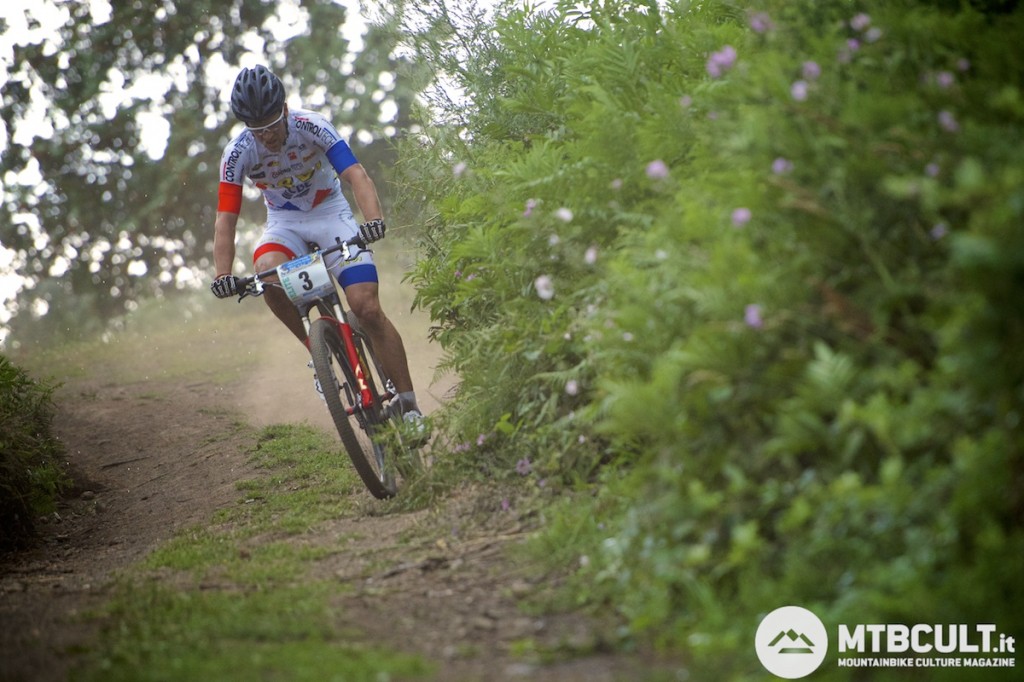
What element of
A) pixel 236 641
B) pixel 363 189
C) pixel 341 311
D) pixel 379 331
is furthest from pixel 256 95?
pixel 236 641

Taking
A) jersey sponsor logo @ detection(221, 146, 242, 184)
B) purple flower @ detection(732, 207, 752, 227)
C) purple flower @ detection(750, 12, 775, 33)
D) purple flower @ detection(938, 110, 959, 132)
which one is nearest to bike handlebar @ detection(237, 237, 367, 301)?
jersey sponsor logo @ detection(221, 146, 242, 184)

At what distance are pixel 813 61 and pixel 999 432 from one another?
1.79m

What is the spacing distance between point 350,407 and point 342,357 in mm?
390

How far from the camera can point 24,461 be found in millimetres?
7824

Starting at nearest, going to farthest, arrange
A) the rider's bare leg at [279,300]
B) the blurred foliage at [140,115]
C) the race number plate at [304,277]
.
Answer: the race number plate at [304,277], the rider's bare leg at [279,300], the blurred foliage at [140,115]

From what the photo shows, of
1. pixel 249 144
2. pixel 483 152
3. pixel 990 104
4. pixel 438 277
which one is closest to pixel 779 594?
pixel 990 104

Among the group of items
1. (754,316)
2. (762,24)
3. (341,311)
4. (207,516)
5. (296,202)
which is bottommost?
(207,516)

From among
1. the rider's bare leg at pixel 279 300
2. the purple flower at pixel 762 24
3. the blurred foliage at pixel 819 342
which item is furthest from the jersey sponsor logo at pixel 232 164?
the purple flower at pixel 762 24

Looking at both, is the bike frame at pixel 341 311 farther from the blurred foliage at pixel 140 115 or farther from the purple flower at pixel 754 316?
the blurred foliage at pixel 140 115

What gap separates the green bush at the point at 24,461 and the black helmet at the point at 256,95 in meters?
2.99

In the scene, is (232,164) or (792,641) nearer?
(792,641)

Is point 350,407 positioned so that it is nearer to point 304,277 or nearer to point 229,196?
point 304,277

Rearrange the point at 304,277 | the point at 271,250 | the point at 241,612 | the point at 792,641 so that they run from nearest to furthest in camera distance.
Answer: the point at 792,641, the point at 241,612, the point at 304,277, the point at 271,250

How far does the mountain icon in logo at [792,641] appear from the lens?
10.2ft
